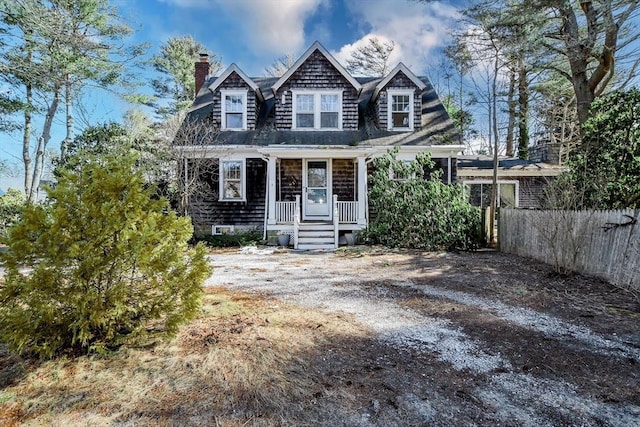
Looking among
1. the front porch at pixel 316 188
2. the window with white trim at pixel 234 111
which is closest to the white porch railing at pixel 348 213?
the front porch at pixel 316 188

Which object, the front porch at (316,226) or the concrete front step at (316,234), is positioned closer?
the front porch at (316,226)

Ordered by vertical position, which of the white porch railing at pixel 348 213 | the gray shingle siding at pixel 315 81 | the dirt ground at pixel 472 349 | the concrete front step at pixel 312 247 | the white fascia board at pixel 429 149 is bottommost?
the dirt ground at pixel 472 349

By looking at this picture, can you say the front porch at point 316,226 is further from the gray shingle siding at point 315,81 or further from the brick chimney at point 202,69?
the brick chimney at point 202,69

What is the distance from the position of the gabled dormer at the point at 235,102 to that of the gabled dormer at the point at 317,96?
98 cm

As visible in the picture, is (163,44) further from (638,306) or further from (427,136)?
(638,306)

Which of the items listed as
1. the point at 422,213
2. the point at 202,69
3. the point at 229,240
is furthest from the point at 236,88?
the point at 422,213

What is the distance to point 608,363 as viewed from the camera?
3100 millimetres

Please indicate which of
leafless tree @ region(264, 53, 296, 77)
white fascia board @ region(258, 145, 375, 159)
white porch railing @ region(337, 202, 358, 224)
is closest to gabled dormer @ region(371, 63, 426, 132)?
white fascia board @ region(258, 145, 375, 159)

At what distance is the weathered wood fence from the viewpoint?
5555mm

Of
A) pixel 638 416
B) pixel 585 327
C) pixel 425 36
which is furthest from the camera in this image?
pixel 425 36

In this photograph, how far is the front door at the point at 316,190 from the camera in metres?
13.1

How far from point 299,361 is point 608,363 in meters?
2.69

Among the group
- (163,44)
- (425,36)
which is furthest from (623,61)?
(163,44)

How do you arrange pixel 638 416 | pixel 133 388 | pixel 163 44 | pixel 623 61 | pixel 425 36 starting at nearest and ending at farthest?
pixel 638 416, pixel 133 388, pixel 623 61, pixel 425 36, pixel 163 44
